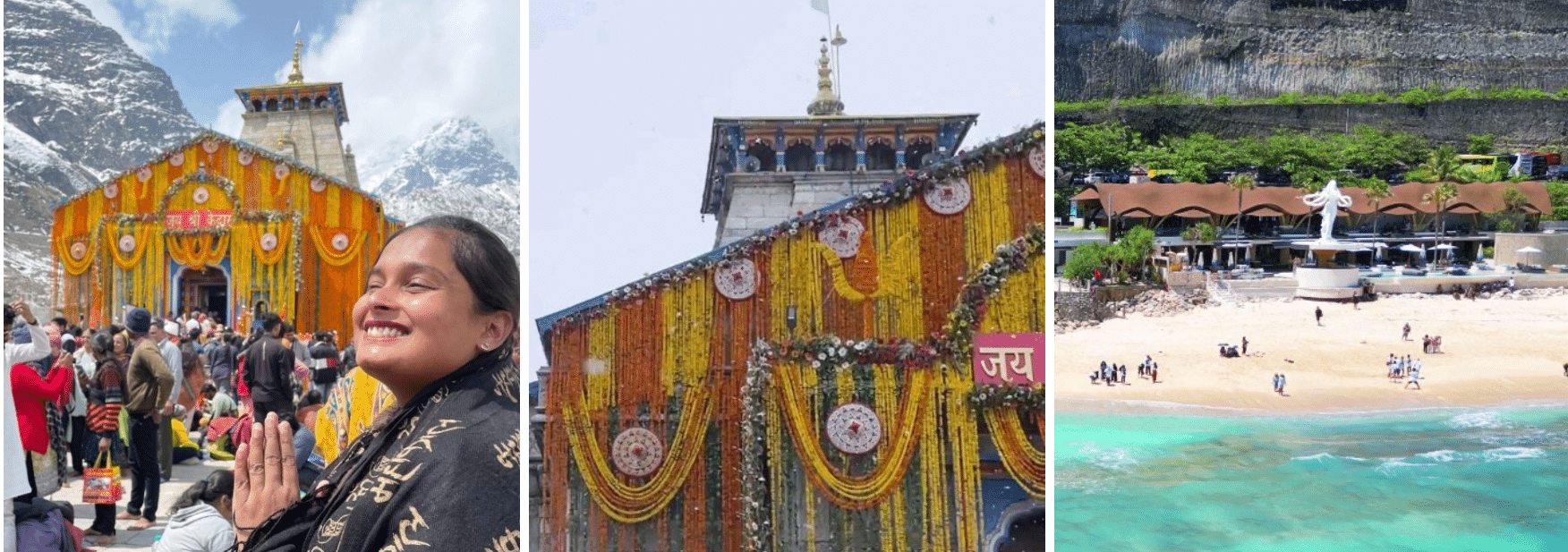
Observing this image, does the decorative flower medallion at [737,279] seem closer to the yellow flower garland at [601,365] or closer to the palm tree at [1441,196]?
the yellow flower garland at [601,365]

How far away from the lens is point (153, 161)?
139 inches

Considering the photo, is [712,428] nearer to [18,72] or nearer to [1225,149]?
[18,72]

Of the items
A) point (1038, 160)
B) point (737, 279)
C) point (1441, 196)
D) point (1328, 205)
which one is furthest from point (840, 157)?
point (1441, 196)

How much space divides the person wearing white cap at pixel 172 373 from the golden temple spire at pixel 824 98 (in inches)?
83.4

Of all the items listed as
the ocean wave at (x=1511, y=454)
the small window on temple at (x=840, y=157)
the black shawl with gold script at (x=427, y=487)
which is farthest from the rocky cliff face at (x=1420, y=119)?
the black shawl with gold script at (x=427, y=487)

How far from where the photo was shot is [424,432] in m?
2.42

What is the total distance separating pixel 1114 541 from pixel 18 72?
9463 mm

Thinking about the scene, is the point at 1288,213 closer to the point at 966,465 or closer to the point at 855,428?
the point at 966,465

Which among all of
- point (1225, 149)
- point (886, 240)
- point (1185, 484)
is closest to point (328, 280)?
point (886, 240)

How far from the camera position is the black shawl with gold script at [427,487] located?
2338 mm

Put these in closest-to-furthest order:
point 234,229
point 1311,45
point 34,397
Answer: point 34,397
point 234,229
point 1311,45

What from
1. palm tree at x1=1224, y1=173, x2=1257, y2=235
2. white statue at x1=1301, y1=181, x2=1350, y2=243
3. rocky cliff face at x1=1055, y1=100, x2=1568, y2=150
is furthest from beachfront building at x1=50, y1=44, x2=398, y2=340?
rocky cliff face at x1=1055, y1=100, x2=1568, y2=150

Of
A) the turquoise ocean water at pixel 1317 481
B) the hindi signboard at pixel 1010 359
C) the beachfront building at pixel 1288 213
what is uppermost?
the beachfront building at pixel 1288 213

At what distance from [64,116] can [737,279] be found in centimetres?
210
